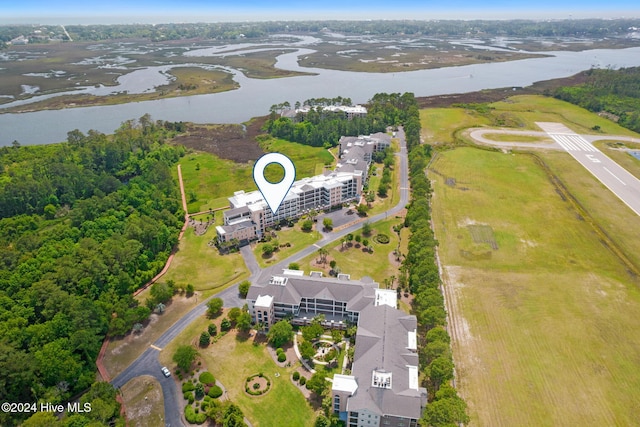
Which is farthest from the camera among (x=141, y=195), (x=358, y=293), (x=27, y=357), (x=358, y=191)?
(x=358, y=191)

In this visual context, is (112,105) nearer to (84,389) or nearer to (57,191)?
(57,191)

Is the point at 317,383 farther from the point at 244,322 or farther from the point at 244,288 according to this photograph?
the point at 244,288

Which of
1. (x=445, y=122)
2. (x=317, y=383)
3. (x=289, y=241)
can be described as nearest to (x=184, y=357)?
(x=317, y=383)

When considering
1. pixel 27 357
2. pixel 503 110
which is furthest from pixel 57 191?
pixel 503 110

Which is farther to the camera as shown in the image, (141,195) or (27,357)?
(141,195)

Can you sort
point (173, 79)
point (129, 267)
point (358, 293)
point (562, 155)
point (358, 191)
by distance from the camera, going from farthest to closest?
1. point (173, 79)
2. point (562, 155)
3. point (358, 191)
4. point (129, 267)
5. point (358, 293)

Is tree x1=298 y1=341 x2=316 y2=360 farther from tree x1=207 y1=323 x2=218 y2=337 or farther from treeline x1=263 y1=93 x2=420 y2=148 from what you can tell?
treeline x1=263 y1=93 x2=420 y2=148

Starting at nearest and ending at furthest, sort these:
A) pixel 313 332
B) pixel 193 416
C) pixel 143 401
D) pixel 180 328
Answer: pixel 193 416, pixel 143 401, pixel 313 332, pixel 180 328
